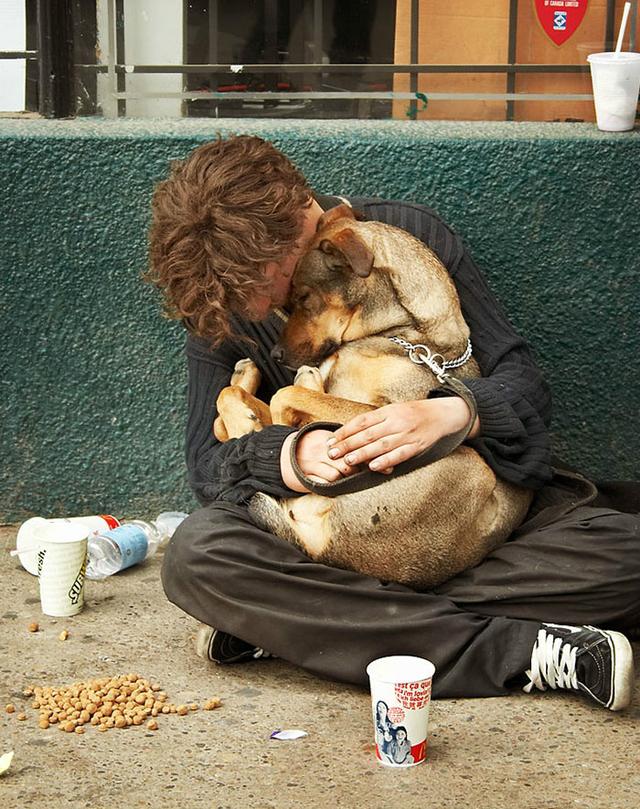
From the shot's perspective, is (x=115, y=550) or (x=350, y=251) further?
(x=115, y=550)

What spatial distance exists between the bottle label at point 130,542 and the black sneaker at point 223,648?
2.63 ft

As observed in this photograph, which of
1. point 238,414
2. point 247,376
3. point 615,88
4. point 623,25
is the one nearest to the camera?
point 238,414

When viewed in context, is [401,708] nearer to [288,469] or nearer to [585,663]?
[585,663]

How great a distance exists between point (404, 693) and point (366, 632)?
49 centimetres

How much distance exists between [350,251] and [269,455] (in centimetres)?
61

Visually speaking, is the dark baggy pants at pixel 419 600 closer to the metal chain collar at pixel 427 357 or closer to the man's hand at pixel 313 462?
the man's hand at pixel 313 462

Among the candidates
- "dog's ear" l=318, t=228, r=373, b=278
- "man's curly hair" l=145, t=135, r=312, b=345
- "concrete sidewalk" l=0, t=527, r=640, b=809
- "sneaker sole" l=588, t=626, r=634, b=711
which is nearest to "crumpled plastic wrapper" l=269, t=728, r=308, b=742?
"concrete sidewalk" l=0, t=527, r=640, b=809

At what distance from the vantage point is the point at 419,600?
334 cm

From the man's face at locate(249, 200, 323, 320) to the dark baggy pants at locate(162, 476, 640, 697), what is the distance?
0.62 metres

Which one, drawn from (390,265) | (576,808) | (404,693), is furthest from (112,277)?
(576,808)

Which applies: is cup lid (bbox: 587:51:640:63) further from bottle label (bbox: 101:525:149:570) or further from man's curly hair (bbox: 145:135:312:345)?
bottle label (bbox: 101:525:149:570)

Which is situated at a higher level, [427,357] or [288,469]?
[427,357]

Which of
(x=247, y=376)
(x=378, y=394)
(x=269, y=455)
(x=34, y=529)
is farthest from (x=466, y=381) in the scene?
(x=34, y=529)

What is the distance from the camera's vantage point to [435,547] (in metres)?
3.31
